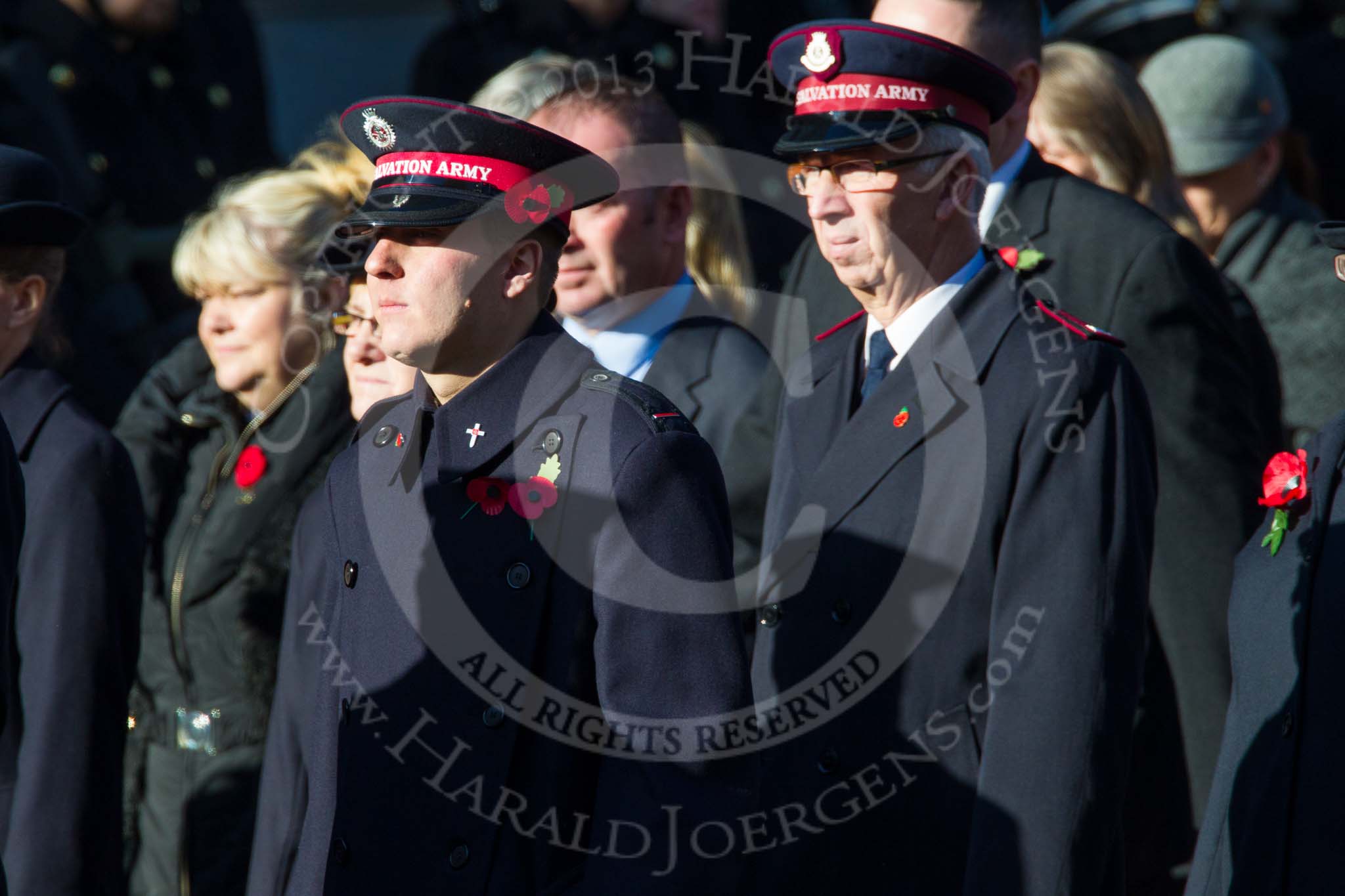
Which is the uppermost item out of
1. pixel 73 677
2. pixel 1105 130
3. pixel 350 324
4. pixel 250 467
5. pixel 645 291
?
pixel 1105 130

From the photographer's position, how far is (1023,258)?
379cm

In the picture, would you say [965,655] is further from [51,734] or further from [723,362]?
[51,734]

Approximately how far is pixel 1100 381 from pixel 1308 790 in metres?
0.76

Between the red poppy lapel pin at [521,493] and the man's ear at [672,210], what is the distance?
157 centimetres

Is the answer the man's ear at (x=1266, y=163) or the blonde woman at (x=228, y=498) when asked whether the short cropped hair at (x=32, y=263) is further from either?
the man's ear at (x=1266, y=163)

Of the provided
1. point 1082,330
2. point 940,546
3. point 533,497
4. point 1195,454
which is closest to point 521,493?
point 533,497

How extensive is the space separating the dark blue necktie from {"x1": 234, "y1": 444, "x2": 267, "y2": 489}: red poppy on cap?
1652 millimetres

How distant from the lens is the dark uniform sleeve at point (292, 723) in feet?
10.2

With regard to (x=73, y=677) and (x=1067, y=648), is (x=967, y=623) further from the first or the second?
(x=73, y=677)

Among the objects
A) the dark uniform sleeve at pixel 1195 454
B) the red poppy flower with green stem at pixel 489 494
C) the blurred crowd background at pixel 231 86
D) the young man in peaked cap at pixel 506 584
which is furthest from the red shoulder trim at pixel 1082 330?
the blurred crowd background at pixel 231 86

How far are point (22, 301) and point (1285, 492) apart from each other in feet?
8.41

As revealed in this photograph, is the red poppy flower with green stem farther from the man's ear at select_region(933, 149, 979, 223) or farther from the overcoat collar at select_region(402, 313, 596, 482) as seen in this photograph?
the man's ear at select_region(933, 149, 979, 223)

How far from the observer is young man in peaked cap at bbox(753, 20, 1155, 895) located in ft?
9.59

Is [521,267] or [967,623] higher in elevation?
[521,267]
